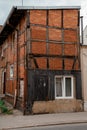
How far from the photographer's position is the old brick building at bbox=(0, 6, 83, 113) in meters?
15.3

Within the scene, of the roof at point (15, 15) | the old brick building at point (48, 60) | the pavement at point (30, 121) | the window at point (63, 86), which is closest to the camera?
the pavement at point (30, 121)

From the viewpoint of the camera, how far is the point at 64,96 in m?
16.2

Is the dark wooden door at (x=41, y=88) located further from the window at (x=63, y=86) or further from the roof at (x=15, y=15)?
the roof at (x=15, y=15)

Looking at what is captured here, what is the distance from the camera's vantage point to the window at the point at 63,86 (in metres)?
16.2

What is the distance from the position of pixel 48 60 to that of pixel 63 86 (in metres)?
1.92

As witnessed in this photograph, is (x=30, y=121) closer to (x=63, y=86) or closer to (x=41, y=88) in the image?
(x=41, y=88)

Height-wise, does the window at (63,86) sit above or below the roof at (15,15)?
below

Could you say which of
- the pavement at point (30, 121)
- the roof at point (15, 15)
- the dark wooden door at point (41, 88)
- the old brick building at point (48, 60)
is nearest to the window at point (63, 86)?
the old brick building at point (48, 60)

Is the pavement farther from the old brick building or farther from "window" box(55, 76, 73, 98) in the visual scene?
"window" box(55, 76, 73, 98)

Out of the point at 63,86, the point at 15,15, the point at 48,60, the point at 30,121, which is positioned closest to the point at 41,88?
the point at 63,86

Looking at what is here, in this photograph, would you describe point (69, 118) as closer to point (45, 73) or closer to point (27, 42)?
point (45, 73)

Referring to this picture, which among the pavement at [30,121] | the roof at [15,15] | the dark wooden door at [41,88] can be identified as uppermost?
the roof at [15,15]

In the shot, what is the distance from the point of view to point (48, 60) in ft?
52.1

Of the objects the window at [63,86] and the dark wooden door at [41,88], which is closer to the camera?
the dark wooden door at [41,88]
